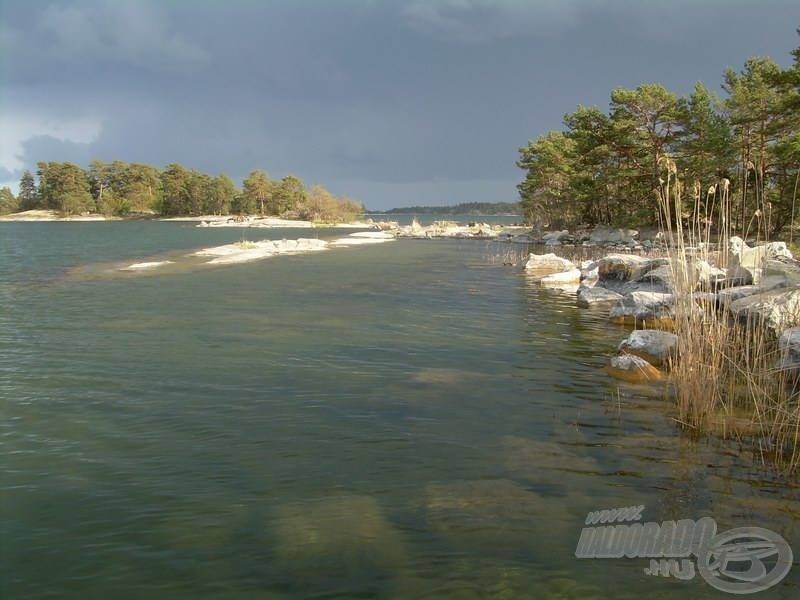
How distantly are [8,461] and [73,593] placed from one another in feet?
10.6

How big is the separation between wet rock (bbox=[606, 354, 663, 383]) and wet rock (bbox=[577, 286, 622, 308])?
9.03 metres

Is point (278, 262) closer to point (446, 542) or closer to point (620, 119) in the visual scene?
point (620, 119)

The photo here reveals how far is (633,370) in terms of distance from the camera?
10102mm

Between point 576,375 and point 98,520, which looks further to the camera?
point 576,375

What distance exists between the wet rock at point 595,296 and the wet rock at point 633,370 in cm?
903

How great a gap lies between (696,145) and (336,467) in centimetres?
4111

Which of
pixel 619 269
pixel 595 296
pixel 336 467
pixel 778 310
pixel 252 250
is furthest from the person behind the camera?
pixel 252 250

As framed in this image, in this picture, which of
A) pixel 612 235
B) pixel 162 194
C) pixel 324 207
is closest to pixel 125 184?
pixel 162 194

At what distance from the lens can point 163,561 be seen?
471 cm

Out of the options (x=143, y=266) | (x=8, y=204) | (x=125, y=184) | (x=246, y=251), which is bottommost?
(x=143, y=266)

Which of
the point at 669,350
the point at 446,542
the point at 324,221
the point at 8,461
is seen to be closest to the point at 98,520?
the point at 8,461

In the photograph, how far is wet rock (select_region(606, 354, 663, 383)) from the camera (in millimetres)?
9898

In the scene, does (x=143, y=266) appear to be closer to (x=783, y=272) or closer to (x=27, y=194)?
(x=783, y=272)

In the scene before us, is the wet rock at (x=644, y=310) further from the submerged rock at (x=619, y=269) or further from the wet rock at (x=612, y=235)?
the wet rock at (x=612, y=235)
